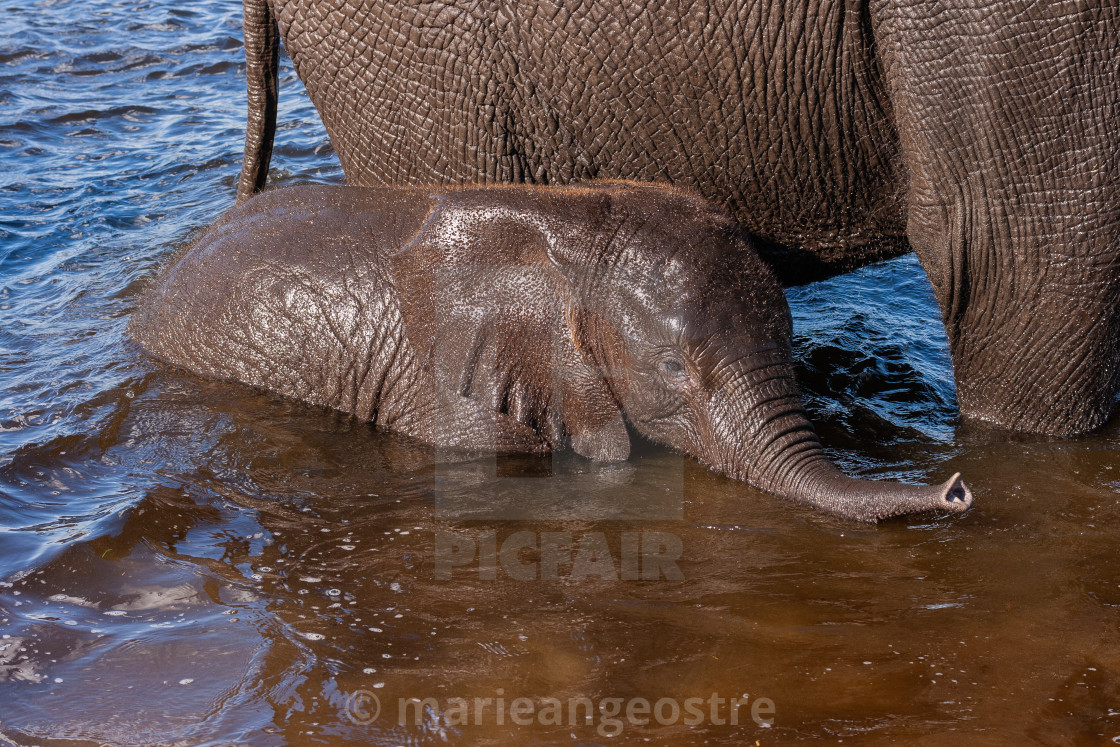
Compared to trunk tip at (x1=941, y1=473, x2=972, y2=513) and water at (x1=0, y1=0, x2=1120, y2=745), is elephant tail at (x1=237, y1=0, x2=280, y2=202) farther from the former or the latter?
trunk tip at (x1=941, y1=473, x2=972, y2=513)

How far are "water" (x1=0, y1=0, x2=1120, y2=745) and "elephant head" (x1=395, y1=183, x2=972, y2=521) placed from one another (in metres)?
0.24

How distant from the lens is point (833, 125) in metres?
5.80

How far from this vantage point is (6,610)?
4770 mm

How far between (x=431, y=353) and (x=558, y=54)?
1.56 metres

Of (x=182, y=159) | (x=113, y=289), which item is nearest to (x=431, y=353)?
(x=113, y=289)

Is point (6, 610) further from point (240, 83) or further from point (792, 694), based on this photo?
point (240, 83)

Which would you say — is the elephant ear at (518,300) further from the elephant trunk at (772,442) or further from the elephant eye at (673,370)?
the elephant trunk at (772,442)

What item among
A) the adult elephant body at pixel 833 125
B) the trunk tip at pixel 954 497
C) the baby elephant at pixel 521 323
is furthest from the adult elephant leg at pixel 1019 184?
the trunk tip at pixel 954 497

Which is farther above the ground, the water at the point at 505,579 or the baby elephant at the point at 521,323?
the baby elephant at the point at 521,323

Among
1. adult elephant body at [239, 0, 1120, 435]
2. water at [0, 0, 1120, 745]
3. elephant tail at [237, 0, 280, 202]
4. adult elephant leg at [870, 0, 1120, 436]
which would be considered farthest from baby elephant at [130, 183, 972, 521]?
adult elephant leg at [870, 0, 1120, 436]

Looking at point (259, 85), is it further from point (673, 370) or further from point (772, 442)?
point (772, 442)

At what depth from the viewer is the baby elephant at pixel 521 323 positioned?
5.42 meters

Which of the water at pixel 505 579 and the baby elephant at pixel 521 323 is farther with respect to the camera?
the baby elephant at pixel 521 323

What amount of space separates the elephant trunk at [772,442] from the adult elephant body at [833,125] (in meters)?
0.95
